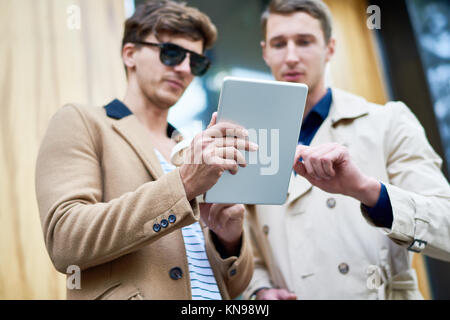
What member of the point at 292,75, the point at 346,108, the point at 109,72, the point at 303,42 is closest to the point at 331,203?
the point at 346,108

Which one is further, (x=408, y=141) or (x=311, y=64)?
(x=311, y=64)

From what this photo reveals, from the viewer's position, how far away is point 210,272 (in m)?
1.06

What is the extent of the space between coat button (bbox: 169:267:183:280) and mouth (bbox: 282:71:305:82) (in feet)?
2.67

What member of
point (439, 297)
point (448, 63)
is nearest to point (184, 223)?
point (439, 297)

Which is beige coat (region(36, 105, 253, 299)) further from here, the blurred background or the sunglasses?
the blurred background

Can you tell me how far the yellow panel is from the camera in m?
1.40

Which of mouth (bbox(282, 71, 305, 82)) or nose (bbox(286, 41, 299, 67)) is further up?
nose (bbox(286, 41, 299, 67))

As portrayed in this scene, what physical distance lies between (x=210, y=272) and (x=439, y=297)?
187cm

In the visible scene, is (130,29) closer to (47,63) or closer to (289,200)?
(47,63)

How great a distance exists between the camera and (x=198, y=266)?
103cm

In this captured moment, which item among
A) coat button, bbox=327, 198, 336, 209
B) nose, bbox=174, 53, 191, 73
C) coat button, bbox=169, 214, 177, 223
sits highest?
nose, bbox=174, 53, 191, 73

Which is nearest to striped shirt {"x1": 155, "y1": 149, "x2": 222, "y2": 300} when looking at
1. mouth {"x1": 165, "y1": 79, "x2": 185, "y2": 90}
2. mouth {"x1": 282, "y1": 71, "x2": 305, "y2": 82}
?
mouth {"x1": 165, "y1": 79, "x2": 185, "y2": 90}
